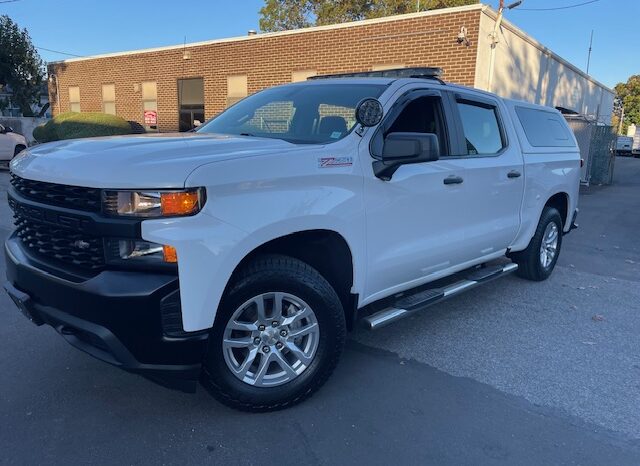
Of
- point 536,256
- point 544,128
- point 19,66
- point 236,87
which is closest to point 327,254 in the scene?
point 536,256

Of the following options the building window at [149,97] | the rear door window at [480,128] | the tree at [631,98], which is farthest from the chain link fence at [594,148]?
the tree at [631,98]

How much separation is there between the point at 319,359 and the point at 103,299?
1308 mm

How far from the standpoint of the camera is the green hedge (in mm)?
17016

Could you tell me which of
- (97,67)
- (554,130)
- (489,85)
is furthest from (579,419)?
(97,67)

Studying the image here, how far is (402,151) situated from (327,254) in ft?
2.63

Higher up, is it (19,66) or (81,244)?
(19,66)

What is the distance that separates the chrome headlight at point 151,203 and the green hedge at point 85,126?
1578 cm

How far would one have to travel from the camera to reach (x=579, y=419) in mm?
3084

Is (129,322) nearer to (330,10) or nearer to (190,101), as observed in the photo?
(190,101)

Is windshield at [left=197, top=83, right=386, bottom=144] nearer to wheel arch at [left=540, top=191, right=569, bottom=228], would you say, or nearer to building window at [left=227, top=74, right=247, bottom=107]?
wheel arch at [left=540, top=191, right=569, bottom=228]

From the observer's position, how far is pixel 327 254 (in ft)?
10.7

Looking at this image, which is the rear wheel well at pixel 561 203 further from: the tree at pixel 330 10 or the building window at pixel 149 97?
the tree at pixel 330 10

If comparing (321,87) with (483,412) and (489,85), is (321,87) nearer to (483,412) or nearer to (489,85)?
(483,412)

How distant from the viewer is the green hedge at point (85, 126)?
17016mm
